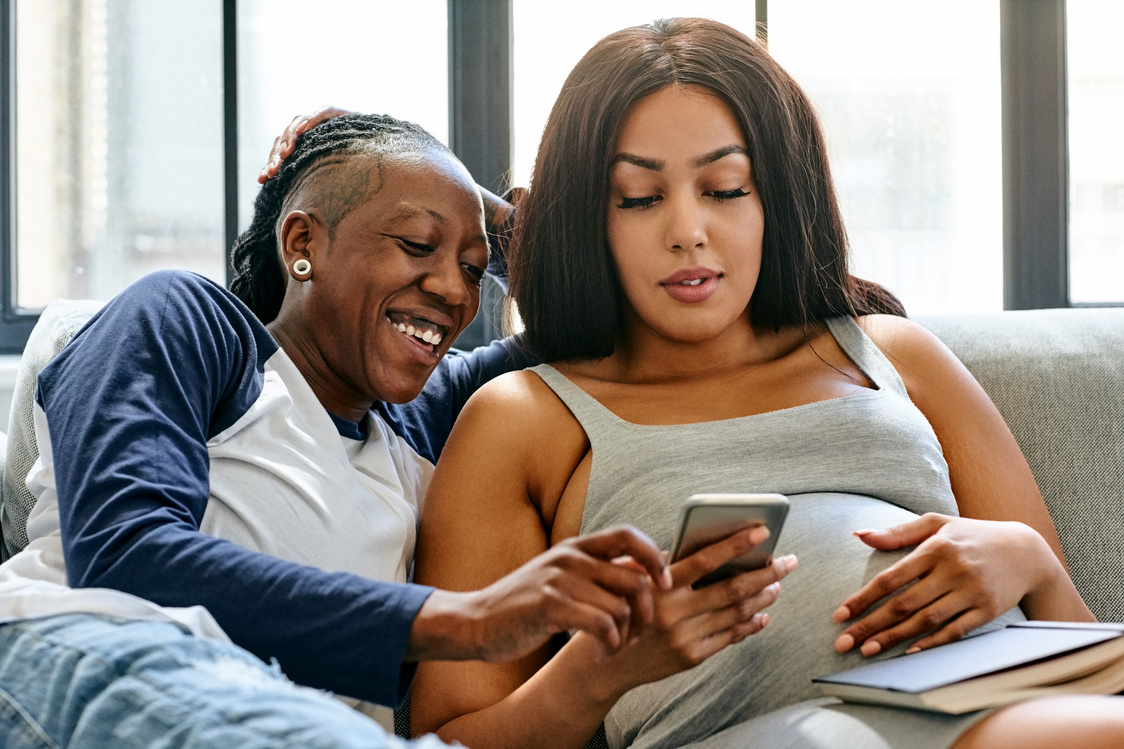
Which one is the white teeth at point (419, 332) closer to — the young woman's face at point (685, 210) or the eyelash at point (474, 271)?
the eyelash at point (474, 271)

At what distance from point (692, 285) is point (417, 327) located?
36 centimetres

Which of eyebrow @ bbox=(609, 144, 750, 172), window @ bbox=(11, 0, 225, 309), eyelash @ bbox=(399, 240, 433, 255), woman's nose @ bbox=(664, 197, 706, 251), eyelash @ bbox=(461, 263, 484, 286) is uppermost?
window @ bbox=(11, 0, 225, 309)

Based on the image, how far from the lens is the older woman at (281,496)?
693 mm

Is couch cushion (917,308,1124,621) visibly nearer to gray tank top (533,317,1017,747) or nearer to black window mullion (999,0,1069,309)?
gray tank top (533,317,1017,747)

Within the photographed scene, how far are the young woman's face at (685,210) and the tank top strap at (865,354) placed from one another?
0.53 ft

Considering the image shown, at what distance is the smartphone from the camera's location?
708 millimetres

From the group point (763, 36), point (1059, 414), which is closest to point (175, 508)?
point (1059, 414)

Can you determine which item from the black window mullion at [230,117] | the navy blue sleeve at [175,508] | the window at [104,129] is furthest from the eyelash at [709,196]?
the window at [104,129]

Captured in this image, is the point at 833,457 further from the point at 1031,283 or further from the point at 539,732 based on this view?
the point at 1031,283

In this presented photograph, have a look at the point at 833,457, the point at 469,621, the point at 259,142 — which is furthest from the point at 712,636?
the point at 259,142

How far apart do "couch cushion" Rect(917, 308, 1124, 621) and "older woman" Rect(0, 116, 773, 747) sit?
2.51 ft

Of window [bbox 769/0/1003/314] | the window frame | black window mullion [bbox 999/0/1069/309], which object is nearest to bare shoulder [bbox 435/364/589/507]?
the window frame

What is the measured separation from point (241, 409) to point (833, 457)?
27.2 inches

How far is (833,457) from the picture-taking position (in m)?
1.15
